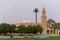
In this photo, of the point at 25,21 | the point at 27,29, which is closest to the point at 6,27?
the point at 27,29

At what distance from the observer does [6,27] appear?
42719 millimetres

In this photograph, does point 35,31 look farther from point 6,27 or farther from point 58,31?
point 58,31

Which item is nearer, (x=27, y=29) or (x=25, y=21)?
(x=27, y=29)

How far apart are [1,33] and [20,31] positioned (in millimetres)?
3896

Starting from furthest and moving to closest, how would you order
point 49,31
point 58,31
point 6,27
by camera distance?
point 49,31 < point 58,31 < point 6,27

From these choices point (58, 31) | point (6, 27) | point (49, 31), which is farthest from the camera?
point (49, 31)

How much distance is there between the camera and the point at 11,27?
1718 inches

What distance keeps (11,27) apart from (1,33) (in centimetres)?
243

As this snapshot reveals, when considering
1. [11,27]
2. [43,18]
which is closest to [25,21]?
[43,18]

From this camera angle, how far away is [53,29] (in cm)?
5459

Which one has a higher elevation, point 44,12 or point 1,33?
point 44,12

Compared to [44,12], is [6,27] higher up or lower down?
lower down

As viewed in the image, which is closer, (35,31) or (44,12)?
(35,31)

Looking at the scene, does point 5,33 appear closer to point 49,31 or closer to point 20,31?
point 20,31
